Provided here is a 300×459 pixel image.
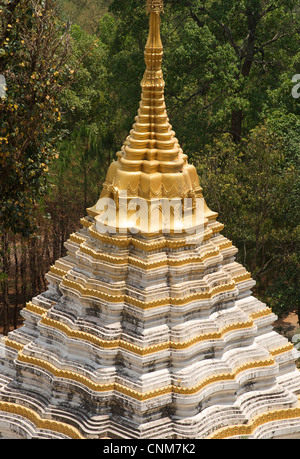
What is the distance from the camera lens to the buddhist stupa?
11.1m

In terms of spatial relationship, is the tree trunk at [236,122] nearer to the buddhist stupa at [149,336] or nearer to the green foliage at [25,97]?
the green foliage at [25,97]

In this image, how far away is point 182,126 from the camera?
24.3 metres

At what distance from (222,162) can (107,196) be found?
1020 centimetres

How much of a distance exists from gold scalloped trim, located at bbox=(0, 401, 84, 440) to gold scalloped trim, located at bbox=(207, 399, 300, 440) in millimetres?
2449

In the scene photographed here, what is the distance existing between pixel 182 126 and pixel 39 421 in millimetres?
15212

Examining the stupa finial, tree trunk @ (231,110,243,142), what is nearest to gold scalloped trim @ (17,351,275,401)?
the stupa finial

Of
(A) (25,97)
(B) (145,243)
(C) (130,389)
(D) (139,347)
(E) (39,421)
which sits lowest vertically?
(E) (39,421)

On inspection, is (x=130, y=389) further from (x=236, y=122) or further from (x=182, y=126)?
(x=236, y=122)

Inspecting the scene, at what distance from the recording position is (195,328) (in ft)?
38.4

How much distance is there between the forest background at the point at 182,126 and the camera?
1642 cm

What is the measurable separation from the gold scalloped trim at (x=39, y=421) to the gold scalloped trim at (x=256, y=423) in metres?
2.45

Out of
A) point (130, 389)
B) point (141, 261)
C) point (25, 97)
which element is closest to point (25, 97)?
point (25, 97)

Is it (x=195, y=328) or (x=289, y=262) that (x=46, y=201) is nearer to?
(x=289, y=262)

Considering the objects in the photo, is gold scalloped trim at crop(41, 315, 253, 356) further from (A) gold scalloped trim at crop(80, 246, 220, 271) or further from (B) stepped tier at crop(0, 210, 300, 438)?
(A) gold scalloped trim at crop(80, 246, 220, 271)
